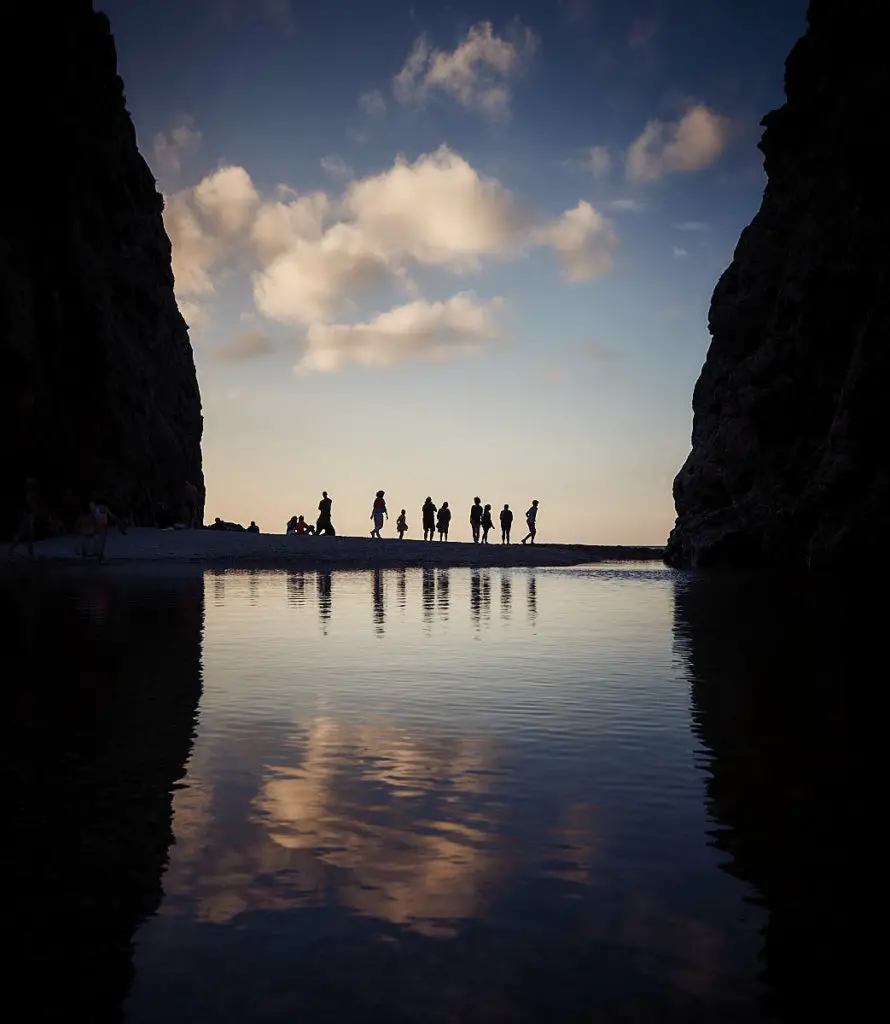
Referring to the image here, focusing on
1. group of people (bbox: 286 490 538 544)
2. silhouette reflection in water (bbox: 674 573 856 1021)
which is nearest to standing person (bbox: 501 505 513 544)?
group of people (bbox: 286 490 538 544)

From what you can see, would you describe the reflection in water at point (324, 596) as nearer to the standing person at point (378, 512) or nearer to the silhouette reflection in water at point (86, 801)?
the silhouette reflection in water at point (86, 801)

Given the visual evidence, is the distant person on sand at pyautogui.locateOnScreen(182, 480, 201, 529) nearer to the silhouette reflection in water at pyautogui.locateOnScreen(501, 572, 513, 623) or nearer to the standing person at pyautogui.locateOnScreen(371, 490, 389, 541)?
the standing person at pyautogui.locateOnScreen(371, 490, 389, 541)

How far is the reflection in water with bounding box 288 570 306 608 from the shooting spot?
56.3ft

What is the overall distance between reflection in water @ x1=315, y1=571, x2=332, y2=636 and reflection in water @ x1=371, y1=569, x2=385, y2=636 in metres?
0.66

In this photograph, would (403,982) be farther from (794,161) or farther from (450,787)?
(794,161)

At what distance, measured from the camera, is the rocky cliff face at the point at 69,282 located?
123 ft

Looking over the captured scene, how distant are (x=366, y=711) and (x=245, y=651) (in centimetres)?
358

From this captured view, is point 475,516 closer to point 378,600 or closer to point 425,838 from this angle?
point 378,600

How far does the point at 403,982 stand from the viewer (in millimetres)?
2533

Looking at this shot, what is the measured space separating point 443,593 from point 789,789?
51.6 feet

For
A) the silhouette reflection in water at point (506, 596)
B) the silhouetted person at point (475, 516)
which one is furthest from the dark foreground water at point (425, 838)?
the silhouetted person at point (475, 516)

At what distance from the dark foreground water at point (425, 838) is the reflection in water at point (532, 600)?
503cm

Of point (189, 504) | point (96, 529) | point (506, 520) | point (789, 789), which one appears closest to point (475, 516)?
point (506, 520)

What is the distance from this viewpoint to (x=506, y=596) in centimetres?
1941
